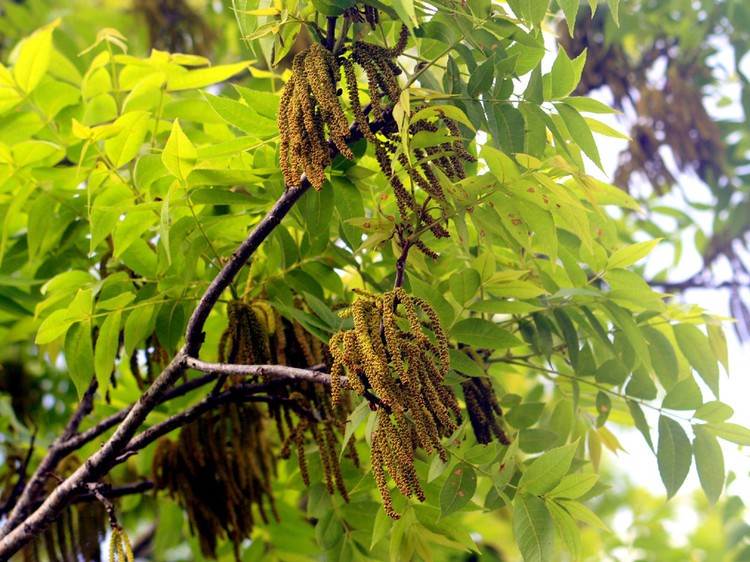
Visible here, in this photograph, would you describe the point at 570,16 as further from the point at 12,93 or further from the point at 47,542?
the point at 47,542

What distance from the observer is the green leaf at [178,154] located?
4.86 ft

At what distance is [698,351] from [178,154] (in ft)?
3.87

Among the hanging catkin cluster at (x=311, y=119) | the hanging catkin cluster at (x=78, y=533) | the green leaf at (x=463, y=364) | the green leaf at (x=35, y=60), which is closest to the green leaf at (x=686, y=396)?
the green leaf at (x=463, y=364)

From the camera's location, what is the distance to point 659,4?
13.8 ft

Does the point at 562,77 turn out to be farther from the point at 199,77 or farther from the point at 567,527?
the point at 199,77

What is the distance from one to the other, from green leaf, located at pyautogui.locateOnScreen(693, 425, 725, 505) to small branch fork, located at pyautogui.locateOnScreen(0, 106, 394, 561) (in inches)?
34.3

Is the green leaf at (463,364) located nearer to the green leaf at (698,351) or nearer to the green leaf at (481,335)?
the green leaf at (481,335)

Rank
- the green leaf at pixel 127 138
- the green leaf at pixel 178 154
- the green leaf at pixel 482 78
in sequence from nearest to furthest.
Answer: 1. the green leaf at pixel 482 78
2. the green leaf at pixel 178 154
3. the green leaf at pixel 127 138

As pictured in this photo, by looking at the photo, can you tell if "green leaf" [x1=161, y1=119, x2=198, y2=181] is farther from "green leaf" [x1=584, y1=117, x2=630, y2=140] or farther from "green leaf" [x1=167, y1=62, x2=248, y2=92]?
"green leaf" [x1=584, y1=117, x2=630, y2=140]

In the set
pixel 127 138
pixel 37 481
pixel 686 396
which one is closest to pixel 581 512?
pixel 686 396

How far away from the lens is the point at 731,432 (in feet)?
5.48

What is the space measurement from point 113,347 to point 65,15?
2.52 meters

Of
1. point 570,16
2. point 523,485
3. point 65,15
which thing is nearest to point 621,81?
point 65,15

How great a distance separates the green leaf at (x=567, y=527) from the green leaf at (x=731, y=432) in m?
0.46
